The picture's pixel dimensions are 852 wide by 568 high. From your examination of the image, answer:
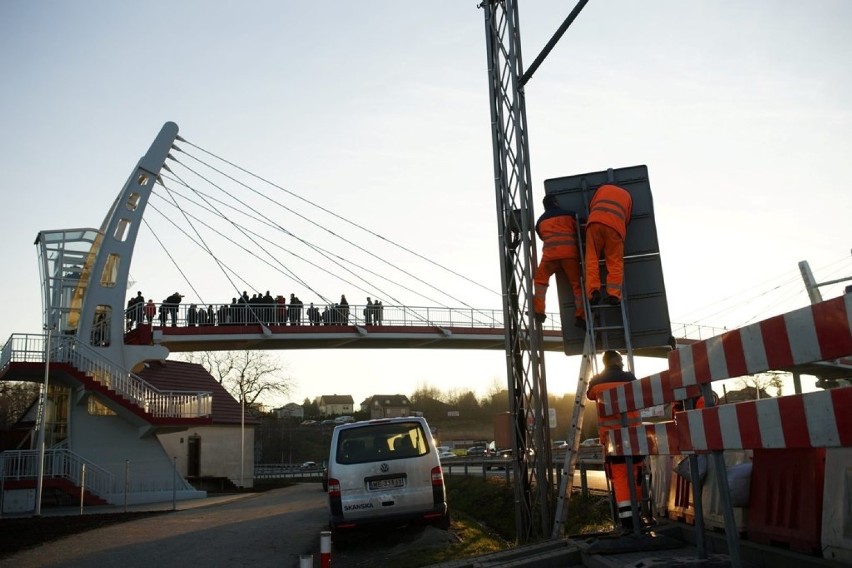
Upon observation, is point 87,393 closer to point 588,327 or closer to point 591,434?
point 588,327

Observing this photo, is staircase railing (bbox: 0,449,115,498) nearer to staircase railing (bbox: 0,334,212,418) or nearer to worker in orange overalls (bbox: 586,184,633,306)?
staircase railing (bbox: 0,334,212,418)

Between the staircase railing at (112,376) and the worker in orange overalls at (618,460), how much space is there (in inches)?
811

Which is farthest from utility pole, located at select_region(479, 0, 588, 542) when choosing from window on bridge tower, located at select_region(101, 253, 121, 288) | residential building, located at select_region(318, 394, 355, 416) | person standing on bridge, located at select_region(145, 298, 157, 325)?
residential building, located at select_region(318, 394, 355, 416)

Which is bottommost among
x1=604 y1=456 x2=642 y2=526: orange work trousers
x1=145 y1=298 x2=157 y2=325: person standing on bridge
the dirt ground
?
the dirt ground

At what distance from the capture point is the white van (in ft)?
33.5

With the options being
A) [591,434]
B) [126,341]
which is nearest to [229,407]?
[126,341]

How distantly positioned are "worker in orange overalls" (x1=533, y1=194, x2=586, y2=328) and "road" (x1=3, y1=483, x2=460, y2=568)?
3.51 metres

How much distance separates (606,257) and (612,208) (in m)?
0.55

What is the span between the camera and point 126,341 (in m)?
31.1

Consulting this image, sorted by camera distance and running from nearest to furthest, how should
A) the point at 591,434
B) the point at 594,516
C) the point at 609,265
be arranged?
1. the point at 609,265
2. the point at 594,516
3. the point at 591,434

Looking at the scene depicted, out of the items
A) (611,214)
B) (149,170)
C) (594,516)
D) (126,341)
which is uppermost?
(149,170)

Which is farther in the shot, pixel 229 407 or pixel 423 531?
pixel 229 407

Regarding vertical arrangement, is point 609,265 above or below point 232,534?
above

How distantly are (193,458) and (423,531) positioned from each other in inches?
1087
